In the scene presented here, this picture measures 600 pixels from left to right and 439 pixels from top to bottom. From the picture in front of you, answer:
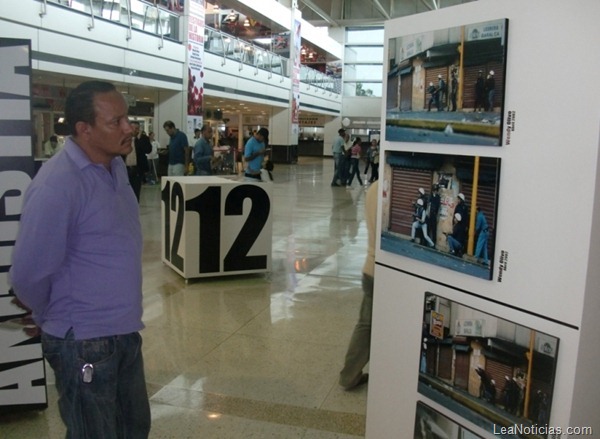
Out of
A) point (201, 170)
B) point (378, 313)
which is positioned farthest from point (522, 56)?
point (201, 170)

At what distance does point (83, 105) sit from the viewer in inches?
80.3

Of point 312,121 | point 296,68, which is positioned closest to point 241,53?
point 296,68

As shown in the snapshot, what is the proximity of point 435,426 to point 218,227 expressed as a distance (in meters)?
4.29

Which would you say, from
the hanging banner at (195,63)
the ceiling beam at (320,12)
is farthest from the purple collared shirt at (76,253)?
the ceiling beam at (320,12)

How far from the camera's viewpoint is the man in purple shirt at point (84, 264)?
189 cm

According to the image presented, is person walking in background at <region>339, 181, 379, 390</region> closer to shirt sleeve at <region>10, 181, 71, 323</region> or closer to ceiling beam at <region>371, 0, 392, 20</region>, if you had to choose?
shirt sleeve at <region>10, 181, 71, 323</region>

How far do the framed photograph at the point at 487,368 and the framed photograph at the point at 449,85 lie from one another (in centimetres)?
65

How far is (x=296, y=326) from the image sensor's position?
16.4 feet

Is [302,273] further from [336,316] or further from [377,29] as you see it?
[377,29]

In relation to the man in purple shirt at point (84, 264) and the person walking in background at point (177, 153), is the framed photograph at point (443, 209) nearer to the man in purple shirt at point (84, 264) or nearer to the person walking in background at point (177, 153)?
the man in purple shirt at point (84, 264)

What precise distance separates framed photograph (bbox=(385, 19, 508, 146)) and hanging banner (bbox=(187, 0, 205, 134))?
699 inches

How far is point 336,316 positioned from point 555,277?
11.8 feet

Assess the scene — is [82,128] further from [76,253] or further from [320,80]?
[320,80]

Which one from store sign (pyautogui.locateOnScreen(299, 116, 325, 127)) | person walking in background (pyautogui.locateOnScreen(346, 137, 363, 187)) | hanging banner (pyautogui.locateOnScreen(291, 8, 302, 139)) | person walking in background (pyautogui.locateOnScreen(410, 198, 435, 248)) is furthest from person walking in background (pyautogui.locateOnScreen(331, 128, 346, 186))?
store sign (pyautogui.locateOnScreen(299, 116, 325, 127))
